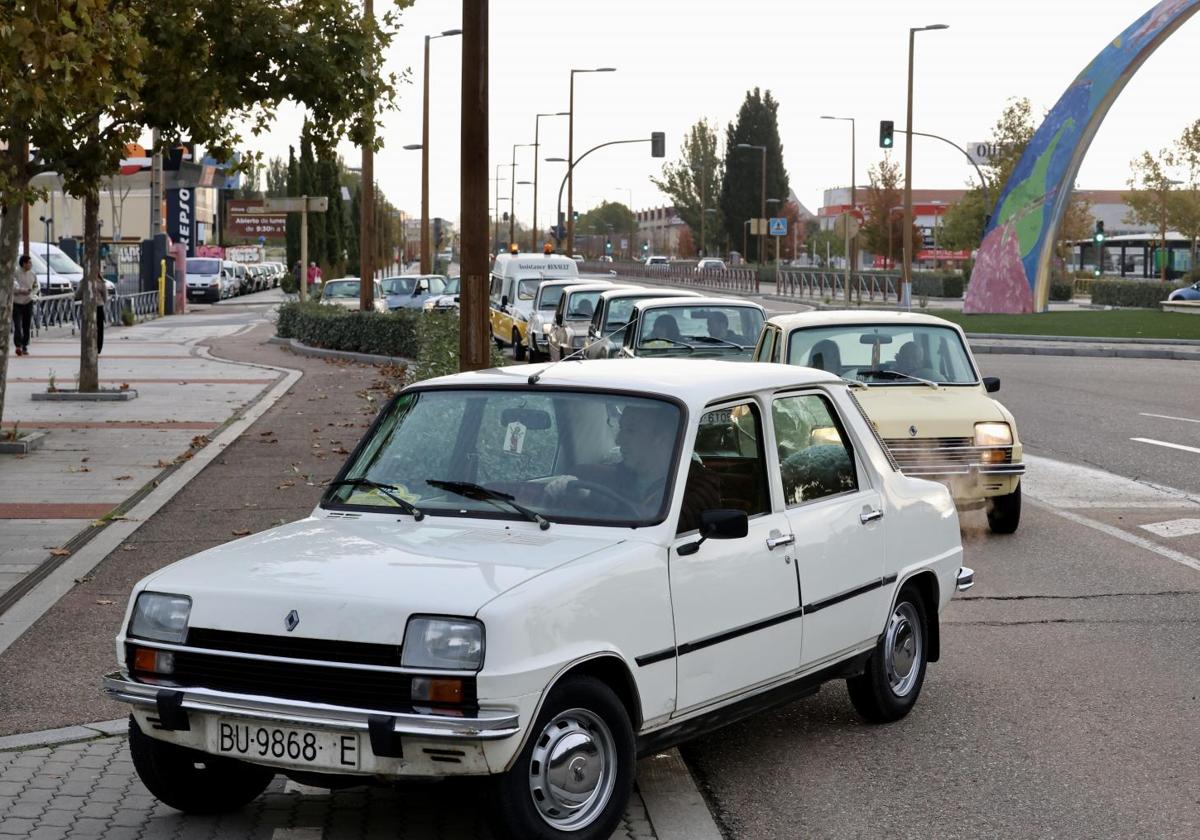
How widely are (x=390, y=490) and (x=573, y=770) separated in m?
1.32

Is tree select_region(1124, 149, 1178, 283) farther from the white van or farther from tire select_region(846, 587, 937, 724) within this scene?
tire select_region(846, 587, 937, 724)

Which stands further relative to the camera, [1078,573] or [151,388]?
[151,388]

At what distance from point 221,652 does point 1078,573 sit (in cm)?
664

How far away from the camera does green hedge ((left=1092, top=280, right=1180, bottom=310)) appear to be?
2288 inches

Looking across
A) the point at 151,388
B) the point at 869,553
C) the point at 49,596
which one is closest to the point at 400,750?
the point at 869,553

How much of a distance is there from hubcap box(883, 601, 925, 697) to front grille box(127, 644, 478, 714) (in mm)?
2581

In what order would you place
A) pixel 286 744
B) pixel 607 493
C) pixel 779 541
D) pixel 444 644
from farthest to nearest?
pixel 779 541
pixel 607 493
pixel 286 744
pixel 444 644

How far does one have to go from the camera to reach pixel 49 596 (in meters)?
9.30

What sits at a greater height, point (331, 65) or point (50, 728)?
point (331, 65)

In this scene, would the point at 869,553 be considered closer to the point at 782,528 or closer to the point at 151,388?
the point at 782,528

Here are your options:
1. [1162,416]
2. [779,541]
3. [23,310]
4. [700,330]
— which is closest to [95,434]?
[700,330]

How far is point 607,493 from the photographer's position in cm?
552

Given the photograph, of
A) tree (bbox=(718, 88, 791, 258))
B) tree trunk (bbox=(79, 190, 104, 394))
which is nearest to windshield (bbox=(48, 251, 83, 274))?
tree trunk (bbox=(79, 190, 104, 394))

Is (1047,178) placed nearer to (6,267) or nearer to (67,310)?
(67,310)
